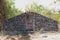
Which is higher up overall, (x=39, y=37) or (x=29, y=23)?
(x=29, y=23)

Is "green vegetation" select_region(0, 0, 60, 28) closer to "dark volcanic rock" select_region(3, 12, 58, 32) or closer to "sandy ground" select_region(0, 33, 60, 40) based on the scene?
"dark volcanic rock" select_region(3, 12, 58, 32)

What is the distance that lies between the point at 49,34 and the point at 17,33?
43 cm

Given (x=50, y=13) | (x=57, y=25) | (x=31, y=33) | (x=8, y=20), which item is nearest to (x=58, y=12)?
(x=50, y=13)

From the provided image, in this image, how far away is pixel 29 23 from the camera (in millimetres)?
2750

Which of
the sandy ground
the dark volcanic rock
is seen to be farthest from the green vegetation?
the sandy ground

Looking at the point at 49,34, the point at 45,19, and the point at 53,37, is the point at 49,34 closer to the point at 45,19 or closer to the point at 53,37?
the point at 53,37

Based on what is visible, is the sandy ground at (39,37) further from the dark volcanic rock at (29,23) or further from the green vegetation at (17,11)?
the green vegetation at (17,11)

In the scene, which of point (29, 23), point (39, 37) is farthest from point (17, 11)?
point (39, 37)

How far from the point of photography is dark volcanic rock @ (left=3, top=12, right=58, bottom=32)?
2637 mm

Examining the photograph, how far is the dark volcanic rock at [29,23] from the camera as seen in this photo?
264 cm

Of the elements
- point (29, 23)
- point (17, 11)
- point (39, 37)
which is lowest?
point (39, 37)

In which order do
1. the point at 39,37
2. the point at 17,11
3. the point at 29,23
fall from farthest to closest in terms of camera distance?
the point at 17,11
the point at 29,23
the point at 39,37

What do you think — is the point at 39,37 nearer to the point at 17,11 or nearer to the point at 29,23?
the point at 29,23

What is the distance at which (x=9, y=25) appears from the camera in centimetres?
270
